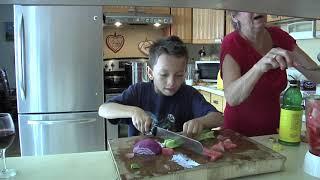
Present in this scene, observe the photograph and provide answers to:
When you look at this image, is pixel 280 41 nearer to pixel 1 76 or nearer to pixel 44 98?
pixel 44 98

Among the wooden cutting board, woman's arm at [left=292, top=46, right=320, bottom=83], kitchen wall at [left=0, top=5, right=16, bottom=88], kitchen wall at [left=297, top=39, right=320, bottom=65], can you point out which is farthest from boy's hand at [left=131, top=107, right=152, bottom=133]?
kitchen wall at [left=0, top=5, right=16, bottom=88]

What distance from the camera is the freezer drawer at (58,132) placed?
2.42m

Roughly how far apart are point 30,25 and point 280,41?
185 centimetres

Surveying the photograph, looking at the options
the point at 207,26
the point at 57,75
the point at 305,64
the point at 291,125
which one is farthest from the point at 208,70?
the point at 291,125

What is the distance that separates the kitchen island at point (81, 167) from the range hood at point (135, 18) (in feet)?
7.20

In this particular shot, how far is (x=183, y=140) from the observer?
33.1 inches

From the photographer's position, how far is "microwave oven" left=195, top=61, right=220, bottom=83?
10.6ft

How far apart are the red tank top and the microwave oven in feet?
6.50

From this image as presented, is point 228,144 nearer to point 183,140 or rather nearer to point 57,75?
point 183,140

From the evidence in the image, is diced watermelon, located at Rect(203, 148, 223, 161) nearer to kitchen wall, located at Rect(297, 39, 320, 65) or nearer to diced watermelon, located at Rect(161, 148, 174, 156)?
diced watermelon, located at Rect(161, 148, 174, 156)

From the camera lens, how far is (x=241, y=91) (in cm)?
107

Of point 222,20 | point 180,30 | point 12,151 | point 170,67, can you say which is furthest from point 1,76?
point 170,67

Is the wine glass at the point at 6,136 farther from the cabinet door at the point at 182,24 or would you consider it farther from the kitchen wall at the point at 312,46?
the cabinet door at the point at 182,24

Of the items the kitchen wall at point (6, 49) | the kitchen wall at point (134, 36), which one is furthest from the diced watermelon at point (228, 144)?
the kitchen wall at point (6, 49)
